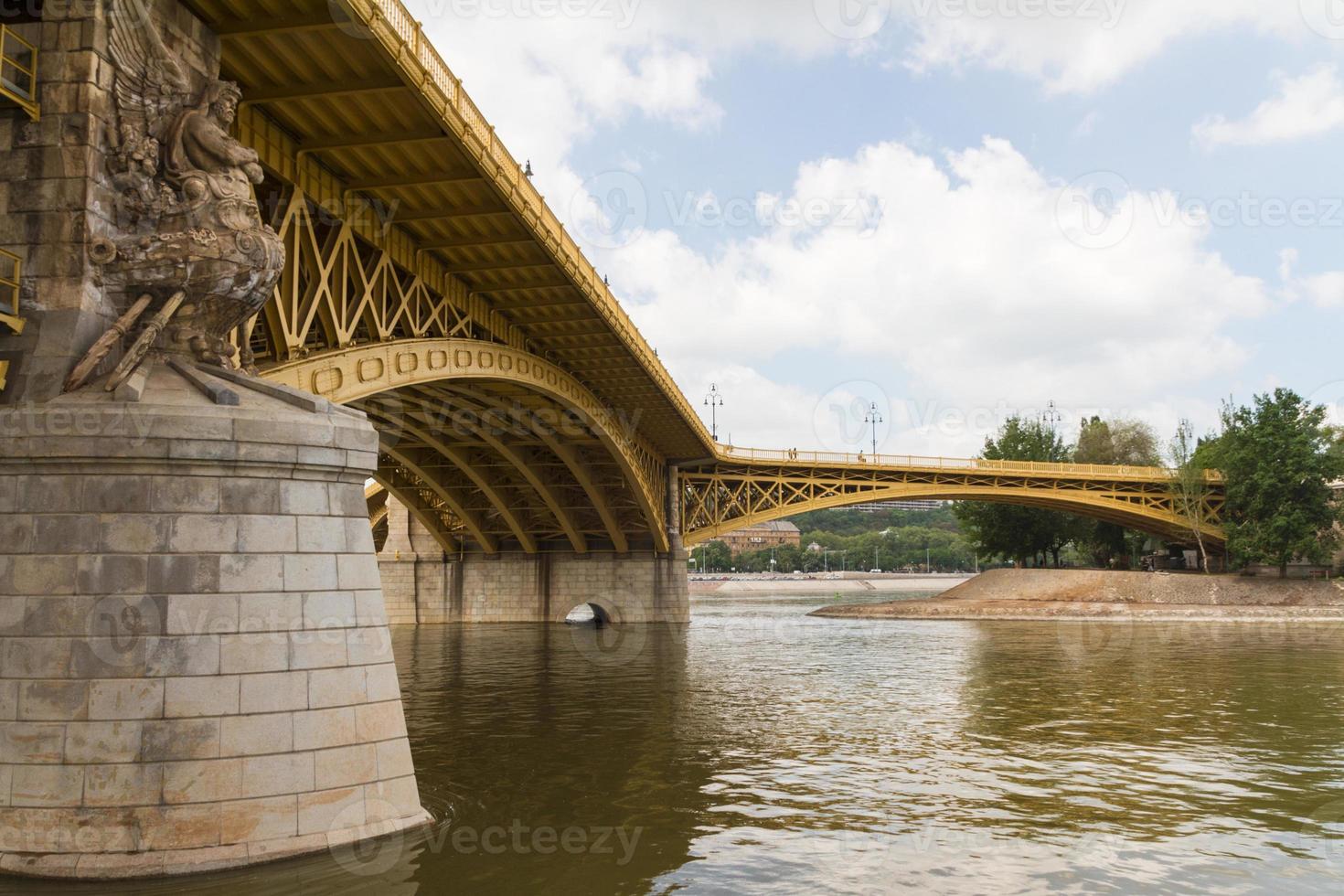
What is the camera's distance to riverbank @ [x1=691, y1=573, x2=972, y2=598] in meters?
127

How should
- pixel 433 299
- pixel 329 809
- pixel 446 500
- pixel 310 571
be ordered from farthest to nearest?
pixel 446 500, pixel 433 299, pixel 310 571, pixel 329 809

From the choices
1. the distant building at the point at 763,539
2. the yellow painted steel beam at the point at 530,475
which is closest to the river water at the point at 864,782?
the yellow painted steel beam at the point at 530,475

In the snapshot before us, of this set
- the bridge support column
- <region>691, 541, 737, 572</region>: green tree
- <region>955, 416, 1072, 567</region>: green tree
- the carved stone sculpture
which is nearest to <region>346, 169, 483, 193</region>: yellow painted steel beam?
the carved stone sculpture

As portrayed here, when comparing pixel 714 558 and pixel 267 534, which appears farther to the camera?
pixel 714 558

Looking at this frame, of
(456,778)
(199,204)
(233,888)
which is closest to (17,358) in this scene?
(199,204)

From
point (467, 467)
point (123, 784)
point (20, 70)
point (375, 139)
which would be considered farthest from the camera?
point (467, 467)

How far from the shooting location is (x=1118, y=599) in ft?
204

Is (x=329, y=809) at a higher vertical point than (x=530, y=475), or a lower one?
lower

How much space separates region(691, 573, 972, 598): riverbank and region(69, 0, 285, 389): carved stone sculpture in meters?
108

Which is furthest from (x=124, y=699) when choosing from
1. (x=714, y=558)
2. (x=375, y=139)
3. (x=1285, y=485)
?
(x=714, y=558)

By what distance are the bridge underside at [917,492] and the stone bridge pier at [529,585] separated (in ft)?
14.6

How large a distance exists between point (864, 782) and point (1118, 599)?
52.3 m

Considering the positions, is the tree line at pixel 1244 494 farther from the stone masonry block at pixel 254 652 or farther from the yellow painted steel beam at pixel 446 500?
the stone masonry block at pixel 254 652

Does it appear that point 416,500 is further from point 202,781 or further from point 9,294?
point 202,781
